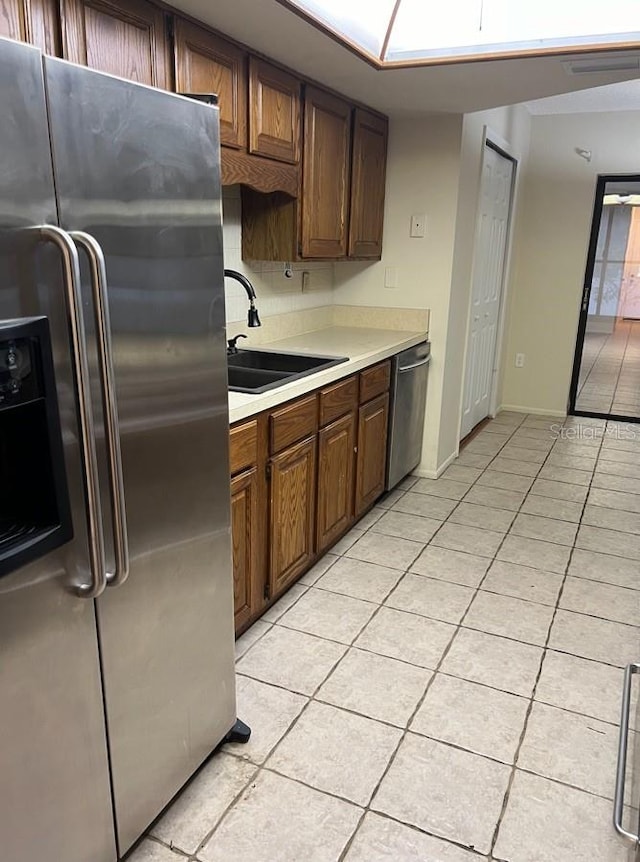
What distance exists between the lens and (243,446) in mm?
2115

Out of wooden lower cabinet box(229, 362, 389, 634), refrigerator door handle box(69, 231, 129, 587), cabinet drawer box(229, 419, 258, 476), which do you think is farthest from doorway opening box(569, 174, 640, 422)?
refrigerator door handle box(69, 231, 129, 587)

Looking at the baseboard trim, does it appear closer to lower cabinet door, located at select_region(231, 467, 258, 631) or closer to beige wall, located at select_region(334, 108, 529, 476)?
beige wall, located at select_region(334, 108, 529, 476)

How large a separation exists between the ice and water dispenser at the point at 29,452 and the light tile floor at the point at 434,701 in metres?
0.92

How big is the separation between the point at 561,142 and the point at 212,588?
15.9ft

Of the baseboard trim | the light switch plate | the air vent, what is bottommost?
the baseboard trim

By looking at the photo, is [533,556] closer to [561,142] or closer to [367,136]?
[367,136]

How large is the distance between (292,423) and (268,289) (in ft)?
3.72

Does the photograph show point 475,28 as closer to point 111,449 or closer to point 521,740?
point 111,449

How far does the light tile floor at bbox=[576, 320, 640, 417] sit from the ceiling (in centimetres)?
317

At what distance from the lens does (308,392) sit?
2.51 m

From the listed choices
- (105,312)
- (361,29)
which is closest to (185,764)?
(105,312)

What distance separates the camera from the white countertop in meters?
2.15

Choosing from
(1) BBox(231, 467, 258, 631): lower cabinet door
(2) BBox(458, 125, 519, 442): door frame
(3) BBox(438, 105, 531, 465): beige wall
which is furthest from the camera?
(2) BBox(458, 125, 519, 442): door frame

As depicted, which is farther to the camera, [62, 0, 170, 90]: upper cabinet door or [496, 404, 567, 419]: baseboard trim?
[496, 404, 567, 419]: baseboard trim
